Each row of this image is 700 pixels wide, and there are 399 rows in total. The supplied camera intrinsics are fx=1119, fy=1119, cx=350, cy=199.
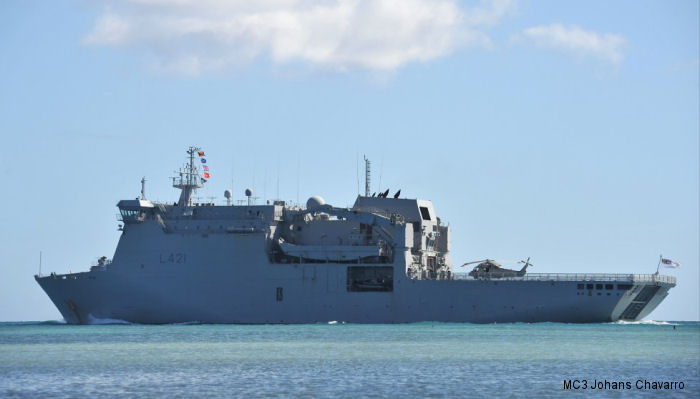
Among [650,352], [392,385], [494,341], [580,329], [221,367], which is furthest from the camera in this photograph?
[580,329]

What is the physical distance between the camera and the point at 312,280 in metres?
52.3

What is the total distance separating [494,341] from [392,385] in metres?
14.9

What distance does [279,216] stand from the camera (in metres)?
53.8

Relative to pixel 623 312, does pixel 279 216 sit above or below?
above

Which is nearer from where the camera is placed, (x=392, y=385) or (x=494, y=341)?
(x=392, y=385)

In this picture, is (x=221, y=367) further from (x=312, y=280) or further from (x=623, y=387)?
(x=312, y=280)

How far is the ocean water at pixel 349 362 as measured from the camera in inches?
1008

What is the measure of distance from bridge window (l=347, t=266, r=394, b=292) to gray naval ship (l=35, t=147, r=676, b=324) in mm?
47

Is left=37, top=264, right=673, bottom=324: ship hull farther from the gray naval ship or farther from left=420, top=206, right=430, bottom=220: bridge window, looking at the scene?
left=420, top=206, right=430, bottom=220: bridge window

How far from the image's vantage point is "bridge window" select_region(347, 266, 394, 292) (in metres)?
52.0

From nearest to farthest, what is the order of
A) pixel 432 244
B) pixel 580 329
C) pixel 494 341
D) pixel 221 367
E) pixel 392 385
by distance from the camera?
pixel 392 385, pixel 221 367, pixel 494 341, pixel 580 329, pixel 432 244

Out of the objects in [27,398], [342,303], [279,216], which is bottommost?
[27,398]

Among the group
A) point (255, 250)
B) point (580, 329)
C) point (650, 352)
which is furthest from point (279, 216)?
point (650, 352)

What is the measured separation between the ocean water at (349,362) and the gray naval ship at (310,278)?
206cm
